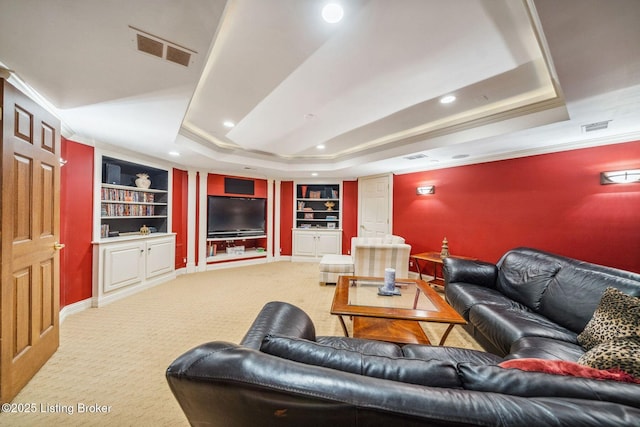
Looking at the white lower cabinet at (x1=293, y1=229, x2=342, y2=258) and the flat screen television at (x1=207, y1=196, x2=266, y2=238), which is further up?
the flat screen television at (x1=207, y1=196, x2=266, y2=238)

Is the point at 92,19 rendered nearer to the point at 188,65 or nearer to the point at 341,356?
the point at 188,65

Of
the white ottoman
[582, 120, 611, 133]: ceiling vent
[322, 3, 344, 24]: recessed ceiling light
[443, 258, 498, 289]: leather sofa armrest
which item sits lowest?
the white ottoman

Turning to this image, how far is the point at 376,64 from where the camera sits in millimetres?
1802

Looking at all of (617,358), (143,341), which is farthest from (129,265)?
(617,358)

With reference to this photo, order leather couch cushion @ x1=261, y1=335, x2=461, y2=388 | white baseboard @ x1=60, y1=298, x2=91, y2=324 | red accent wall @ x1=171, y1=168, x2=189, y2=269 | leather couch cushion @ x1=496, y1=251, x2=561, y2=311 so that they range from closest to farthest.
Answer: leather couch cushion @ x1=261, y1=335, x2=461, y2=388 → leather couch cushion @ x1=496, y1=251, x2=561, y2=311 → white baseboard @ x1=60, y1=298, x2=91, y2=324 → red accent wall @ x1=171, y1=168, x2=189, y2=269

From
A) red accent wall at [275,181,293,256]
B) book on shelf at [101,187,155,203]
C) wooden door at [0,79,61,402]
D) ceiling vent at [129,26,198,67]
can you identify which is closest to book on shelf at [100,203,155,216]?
book on shelf at [101,187,155,203]

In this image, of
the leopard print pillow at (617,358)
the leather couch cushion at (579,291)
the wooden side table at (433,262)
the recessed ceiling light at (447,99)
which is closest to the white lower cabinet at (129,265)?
the wooden side table at (433,262)

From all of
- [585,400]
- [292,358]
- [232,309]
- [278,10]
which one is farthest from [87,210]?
[585,400]

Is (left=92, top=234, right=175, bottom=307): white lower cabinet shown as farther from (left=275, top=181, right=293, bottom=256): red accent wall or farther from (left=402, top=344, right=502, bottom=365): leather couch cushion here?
(left=402, top=344, right=502, bottom=365): leather couch cushion

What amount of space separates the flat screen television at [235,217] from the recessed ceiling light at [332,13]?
4.64 m

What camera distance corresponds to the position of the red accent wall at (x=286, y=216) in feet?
20.4

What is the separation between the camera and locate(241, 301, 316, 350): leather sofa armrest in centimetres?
122

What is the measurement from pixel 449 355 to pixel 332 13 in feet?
7.20

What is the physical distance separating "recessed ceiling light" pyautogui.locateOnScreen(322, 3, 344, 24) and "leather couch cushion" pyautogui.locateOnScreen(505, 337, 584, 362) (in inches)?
91.0
